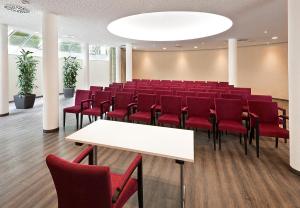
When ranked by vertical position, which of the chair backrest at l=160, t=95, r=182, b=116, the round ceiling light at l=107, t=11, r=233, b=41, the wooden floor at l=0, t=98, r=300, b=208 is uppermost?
the round ceiling light at l=107, t=11, r=233, b=41

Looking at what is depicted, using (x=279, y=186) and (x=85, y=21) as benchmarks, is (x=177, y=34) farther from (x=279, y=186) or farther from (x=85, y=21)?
(x=279, y=186)

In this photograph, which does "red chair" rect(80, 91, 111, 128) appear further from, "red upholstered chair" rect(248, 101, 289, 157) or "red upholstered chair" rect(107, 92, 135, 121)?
"red upholstered chair" rect(248, 101, 289, 157)

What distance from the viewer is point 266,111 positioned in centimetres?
395

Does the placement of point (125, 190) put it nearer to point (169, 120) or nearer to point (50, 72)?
point (169, 120)

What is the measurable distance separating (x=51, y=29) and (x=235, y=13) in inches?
188

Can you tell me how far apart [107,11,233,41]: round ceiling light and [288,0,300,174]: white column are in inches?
177

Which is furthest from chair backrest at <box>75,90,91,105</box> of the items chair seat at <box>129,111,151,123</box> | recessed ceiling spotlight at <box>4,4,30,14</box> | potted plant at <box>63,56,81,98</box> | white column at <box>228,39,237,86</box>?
white column at <box>228,39,237,86</box>

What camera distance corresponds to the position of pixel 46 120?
5.13 metres

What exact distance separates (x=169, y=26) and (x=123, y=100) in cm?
578

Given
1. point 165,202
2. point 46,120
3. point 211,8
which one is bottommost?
point 165,202

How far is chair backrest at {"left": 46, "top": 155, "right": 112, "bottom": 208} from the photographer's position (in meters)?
1.25

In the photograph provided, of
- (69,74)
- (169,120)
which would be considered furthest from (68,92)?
(169,120)

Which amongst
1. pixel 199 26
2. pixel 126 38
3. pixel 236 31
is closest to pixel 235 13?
pixel 236 31

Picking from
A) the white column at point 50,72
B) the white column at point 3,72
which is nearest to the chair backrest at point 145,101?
the white column at point 50,72
